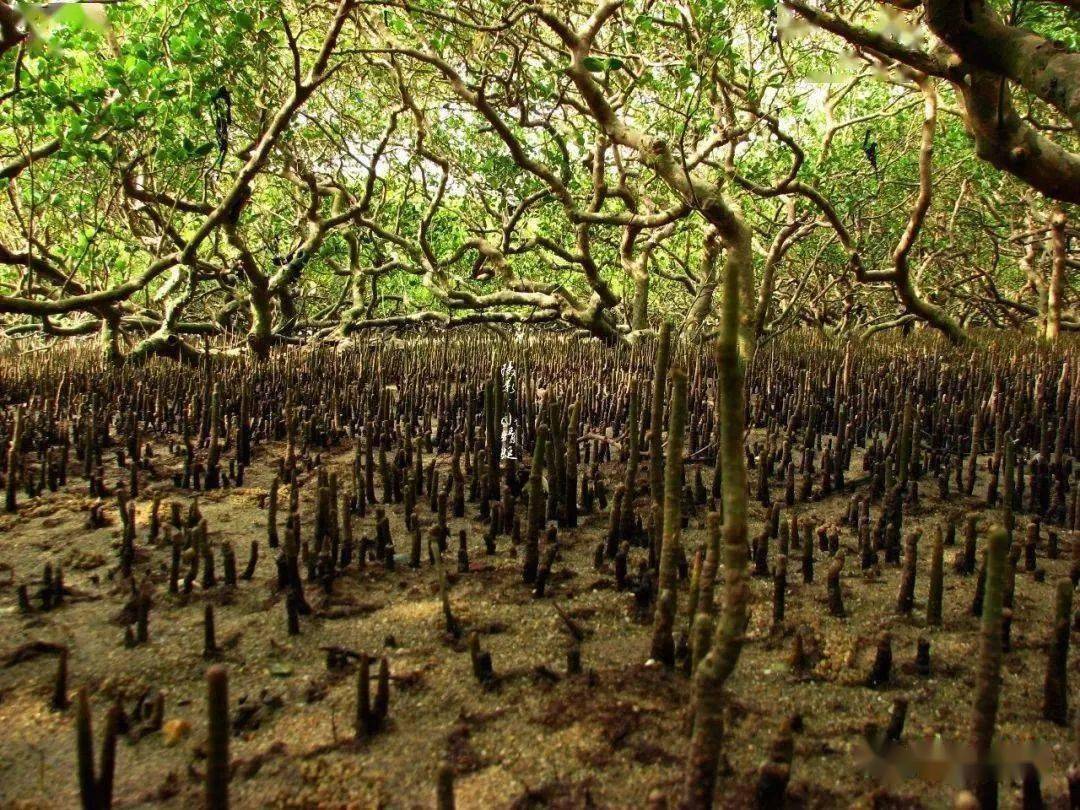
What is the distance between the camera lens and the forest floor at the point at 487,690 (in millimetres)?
1454

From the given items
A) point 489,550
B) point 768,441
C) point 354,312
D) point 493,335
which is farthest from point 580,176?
point 489,550

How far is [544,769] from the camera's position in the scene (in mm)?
1500

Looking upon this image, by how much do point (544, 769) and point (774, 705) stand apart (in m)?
0.60

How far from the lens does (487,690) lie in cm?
180

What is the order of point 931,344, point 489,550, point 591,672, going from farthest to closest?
point 931,344 → point 489,550 → point 591,672

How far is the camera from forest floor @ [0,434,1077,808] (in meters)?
1.45

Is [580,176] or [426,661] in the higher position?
[580,176]

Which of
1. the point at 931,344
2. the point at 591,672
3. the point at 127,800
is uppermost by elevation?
the point at 931,344

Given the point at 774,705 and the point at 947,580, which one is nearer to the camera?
the point at 774,705

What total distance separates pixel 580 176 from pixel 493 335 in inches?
115

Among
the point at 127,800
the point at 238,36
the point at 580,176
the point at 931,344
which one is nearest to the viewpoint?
the point at 127,800

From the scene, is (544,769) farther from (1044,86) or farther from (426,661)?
(1044,86)

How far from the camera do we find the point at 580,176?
10406 mm

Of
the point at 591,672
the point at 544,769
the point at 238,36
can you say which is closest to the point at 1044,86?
the point at 591,672
